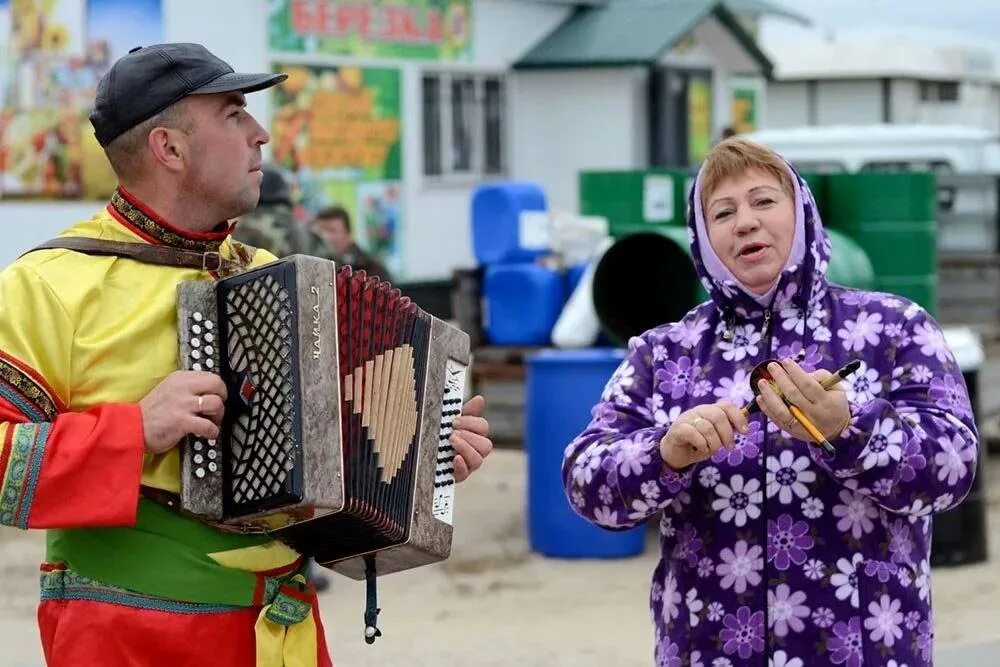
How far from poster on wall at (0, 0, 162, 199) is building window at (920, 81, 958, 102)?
1008 inches

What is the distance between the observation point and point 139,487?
9.64 ft

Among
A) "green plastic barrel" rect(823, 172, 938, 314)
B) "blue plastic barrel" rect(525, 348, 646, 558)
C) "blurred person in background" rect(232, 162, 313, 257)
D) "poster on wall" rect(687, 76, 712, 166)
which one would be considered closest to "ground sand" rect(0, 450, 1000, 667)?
"blue plastic barrel" rect(525, 348, 646, 558)

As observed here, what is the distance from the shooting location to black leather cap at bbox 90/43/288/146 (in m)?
3.08

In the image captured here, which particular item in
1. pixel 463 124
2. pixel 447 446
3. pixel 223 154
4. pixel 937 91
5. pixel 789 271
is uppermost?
pixel 937 91

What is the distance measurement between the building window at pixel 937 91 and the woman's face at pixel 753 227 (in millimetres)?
35343

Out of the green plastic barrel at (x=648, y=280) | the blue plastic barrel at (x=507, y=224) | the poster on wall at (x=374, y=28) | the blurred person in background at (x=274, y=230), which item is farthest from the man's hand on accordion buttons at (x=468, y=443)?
the poster on wall at (x=374, y=28)

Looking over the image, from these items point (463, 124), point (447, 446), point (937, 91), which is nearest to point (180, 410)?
point (447, 446)

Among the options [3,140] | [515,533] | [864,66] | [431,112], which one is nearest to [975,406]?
[515,533]

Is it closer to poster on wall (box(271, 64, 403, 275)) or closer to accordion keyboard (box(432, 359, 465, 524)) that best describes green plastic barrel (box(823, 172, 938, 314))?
accordion keyboard (box(432, 359, 465, 524))

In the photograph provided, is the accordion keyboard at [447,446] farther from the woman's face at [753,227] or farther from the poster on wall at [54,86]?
the poster on wall at [54,86]

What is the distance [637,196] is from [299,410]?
22.3 ft

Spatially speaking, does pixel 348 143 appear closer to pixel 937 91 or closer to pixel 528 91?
pixel 528 91

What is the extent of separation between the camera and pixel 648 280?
8.34 m

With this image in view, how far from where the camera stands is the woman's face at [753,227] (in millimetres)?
3209
